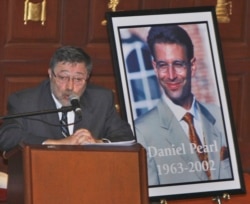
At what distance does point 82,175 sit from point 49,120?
0.91m

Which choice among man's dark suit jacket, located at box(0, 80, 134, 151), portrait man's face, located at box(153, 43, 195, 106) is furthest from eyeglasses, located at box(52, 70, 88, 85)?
portrait man's face, located at box(153, 43, 195, 106)

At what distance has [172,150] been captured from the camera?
5340 mm

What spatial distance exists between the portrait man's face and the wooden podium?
1484 mm

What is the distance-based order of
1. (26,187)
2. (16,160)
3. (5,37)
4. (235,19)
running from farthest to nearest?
1. (235,19)
2. (5,37)
3. (16,160)
4. (26,187)

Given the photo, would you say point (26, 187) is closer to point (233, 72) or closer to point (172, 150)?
point (172, 150)

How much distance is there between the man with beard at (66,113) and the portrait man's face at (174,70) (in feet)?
1.89

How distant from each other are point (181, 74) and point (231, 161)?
2.03ft

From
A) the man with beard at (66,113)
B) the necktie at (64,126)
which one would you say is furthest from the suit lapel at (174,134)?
the necktie at (64,126)

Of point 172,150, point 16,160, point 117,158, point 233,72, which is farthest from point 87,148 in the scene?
point 233,72

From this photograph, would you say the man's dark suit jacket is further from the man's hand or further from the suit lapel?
the suit lapel

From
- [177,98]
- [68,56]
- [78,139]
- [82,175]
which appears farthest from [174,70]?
[82,175]

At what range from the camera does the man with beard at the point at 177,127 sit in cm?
532

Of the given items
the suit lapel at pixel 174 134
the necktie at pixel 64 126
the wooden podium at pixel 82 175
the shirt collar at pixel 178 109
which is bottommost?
the wooden podium at pixel 82 175

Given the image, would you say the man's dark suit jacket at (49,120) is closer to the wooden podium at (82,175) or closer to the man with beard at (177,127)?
the man with beard at (177,127)
